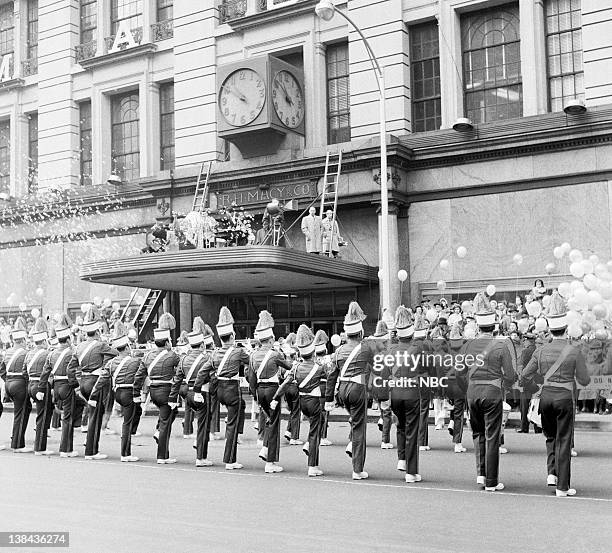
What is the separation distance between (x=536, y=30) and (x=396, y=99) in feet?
14.0

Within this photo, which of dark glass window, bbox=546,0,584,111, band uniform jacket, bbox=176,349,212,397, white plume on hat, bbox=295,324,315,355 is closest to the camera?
white plume on hat, bbox=295,324,315,355

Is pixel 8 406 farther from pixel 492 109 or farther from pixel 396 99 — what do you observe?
pixel 492 109

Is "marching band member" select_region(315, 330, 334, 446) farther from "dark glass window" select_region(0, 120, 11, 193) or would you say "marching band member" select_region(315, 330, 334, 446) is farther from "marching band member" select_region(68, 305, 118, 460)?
"dark glass window" select_region(0, 120, 11, 193)

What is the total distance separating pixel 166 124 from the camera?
105 ft

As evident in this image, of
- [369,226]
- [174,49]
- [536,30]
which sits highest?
[174,49]

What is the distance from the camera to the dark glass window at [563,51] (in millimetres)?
24141

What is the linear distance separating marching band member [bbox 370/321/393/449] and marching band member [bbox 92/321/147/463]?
387 cm

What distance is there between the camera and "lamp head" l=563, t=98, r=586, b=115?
2247 cm

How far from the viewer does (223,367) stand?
14.0 meters

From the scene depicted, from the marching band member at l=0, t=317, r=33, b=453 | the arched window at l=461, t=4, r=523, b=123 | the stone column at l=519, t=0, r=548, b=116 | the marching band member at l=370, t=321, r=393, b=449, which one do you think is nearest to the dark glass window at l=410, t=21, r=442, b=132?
the arched window at l=461, t=4, r=523, b=123

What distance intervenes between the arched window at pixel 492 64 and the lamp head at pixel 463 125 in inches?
52.0

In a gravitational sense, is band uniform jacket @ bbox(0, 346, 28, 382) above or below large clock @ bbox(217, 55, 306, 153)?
below

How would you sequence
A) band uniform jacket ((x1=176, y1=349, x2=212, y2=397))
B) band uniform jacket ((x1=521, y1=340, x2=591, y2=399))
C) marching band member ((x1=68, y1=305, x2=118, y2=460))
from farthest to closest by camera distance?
marching band member ((x1=68, y1=305, x2=118, y2=460)) → band uniform jacket ((x1=176, y1=349, x2=212, y2=397)) → band uniform jacket ((x1=521, y1=340, x2=591, y2=399))

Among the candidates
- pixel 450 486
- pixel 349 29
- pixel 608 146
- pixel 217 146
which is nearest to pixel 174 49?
pixel 217 146
